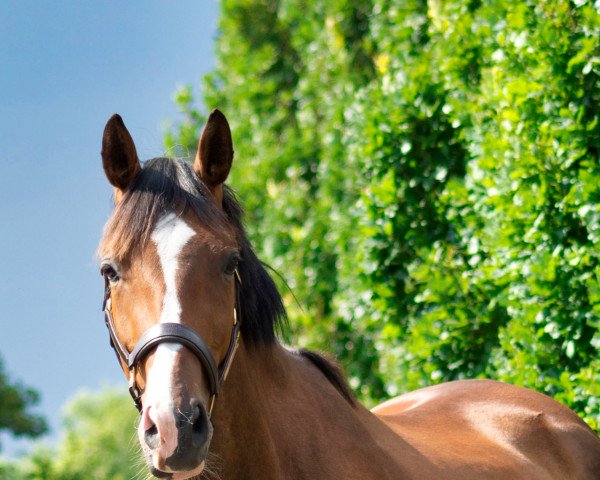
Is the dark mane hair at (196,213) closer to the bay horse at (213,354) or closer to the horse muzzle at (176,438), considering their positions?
the bay horse at (213,354)

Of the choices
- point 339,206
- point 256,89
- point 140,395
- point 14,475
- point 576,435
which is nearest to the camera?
point 140,395

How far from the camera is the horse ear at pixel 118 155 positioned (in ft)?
9.60

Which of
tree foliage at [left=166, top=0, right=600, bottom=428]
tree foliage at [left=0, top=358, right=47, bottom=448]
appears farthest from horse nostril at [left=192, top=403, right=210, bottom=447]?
tree foliage at [left=0, top=358, right=47, bottom=448]

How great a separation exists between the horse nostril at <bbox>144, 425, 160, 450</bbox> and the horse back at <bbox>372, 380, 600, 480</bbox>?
1.55m

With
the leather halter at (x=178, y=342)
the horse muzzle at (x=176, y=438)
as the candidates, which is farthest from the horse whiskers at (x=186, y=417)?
the leather halter at (x=178, y=342)

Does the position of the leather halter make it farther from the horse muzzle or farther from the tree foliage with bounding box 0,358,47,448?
the tree foliage with bounding box 0,358,47,448

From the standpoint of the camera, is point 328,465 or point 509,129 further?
point 509,129

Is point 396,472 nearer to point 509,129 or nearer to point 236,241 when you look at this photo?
point 236,241

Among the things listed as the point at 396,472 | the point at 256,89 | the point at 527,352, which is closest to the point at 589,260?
the point at 527,352

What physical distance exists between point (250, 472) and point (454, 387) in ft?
6.79

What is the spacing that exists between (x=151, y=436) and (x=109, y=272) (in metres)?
0.65

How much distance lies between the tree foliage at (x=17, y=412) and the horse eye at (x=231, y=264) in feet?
41.0

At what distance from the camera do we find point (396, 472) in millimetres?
3172

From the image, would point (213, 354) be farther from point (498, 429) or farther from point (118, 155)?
point (498, 429)
